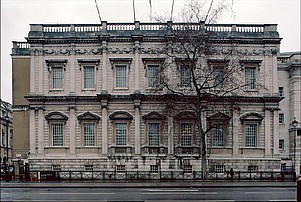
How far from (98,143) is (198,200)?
25497 mm

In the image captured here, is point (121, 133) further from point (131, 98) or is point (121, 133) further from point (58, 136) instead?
point (58, 136)

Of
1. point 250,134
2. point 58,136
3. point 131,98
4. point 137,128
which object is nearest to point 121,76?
point 131,98

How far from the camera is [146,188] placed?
28.3m

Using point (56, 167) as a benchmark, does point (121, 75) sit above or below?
above

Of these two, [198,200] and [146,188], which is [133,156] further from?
[198,200]

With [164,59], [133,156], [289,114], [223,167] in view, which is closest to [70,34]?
[164,59]

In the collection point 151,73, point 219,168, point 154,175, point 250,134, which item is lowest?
point 154,175

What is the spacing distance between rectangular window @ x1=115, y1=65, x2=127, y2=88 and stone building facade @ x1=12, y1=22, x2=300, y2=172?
0.10 meters

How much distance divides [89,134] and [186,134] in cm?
970

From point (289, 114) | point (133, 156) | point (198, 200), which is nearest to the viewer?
point (198, 200)

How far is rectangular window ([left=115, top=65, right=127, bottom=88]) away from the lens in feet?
150

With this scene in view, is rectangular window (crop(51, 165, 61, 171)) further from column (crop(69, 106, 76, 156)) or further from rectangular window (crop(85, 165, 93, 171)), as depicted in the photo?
rectangular window (crop(85, 165, 93, 171))

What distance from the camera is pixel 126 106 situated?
45375 millimetres

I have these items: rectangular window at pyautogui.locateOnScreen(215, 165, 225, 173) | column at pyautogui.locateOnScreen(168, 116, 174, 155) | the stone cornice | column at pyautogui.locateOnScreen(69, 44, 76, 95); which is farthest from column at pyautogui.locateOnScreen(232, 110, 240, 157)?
column at pyautogui.locateOnScreen(69, 44, 76, 95)
